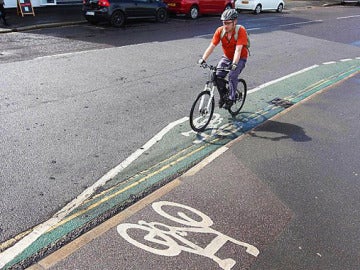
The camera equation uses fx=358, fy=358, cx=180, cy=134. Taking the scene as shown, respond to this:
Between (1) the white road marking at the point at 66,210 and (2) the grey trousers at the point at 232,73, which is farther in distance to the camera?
(2) the grey trousers at the point at 232,73

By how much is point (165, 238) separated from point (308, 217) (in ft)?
5.55

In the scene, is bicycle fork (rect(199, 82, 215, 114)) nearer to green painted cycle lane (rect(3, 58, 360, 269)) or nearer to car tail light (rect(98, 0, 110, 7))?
green painted cycle lane (rect(3, 58, 360, 269))

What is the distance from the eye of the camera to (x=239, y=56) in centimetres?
589

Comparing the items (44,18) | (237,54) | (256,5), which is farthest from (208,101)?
(256,5)

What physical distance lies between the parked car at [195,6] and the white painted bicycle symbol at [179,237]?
17916 mm

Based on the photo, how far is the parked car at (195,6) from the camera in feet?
65.9

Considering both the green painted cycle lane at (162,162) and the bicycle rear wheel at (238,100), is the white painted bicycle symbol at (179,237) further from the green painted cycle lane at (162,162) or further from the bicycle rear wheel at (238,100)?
the bicycle rear wheel at (238,100)

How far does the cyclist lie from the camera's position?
5.78 meters

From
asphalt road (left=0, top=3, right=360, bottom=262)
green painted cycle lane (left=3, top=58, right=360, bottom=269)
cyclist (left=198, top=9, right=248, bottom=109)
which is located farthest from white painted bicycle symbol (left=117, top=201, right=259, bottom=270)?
cyclist (left=198, top=9, right=248, bottom=109)

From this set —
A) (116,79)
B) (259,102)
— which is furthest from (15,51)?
(259,102)

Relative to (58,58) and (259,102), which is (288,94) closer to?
(259,102)

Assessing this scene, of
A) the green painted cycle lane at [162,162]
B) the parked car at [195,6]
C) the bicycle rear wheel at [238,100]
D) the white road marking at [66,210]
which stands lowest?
the green painted cycle lane at [162,162]

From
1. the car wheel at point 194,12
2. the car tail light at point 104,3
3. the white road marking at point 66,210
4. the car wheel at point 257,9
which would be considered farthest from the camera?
the car wheel at point 257,9

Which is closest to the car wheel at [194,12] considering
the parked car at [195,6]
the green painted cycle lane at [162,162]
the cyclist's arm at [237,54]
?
the parked car at [195,6]
